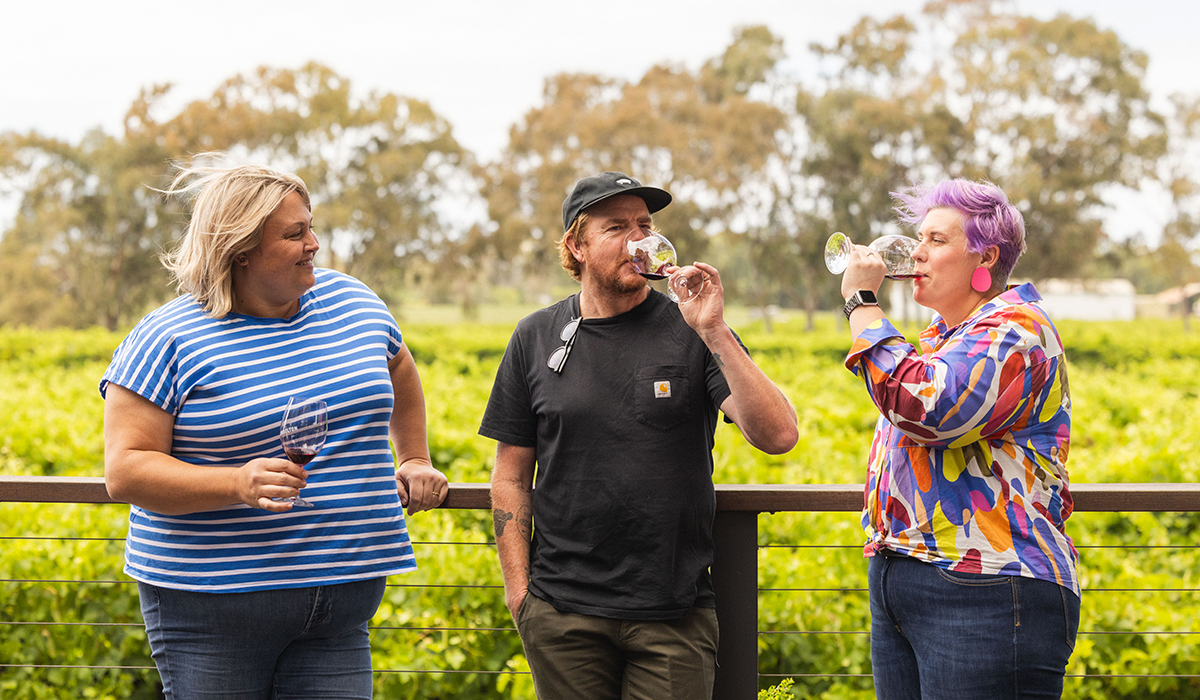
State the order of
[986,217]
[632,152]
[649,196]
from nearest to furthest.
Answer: [986,217] → [649,196] → [632,152]

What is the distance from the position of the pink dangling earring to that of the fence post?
851 mm

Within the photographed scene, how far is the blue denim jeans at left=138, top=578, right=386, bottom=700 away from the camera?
212 cm

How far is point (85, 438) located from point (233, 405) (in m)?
5.47

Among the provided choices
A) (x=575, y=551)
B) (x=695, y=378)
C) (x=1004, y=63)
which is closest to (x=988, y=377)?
(x=695, y=378)

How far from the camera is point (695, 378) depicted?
7.79 feet

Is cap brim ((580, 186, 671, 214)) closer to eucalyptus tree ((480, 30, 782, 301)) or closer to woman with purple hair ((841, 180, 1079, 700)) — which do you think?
woman with purple hair ((841, 180, 1079, 700))

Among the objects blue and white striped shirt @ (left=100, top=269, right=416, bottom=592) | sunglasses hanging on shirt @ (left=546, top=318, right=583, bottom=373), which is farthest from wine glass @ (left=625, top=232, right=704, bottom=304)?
blue and white striped shirt @ (left=100, top=269, right=416, bottom=592)

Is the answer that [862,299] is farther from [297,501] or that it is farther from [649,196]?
[297,501]

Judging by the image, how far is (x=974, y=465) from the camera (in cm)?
204

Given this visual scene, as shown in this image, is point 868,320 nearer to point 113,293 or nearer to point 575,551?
point 575,551

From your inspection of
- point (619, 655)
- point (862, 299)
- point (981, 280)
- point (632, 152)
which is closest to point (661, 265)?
point (862, 299)

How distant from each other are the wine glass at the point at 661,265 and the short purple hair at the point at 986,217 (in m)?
0.59

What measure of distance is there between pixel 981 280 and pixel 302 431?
1558 mm

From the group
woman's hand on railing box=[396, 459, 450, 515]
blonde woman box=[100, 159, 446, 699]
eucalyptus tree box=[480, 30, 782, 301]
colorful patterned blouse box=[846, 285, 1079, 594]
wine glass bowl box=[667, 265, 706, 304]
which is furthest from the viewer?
eucalyptus tree box=[480, 30, 782, 301]
